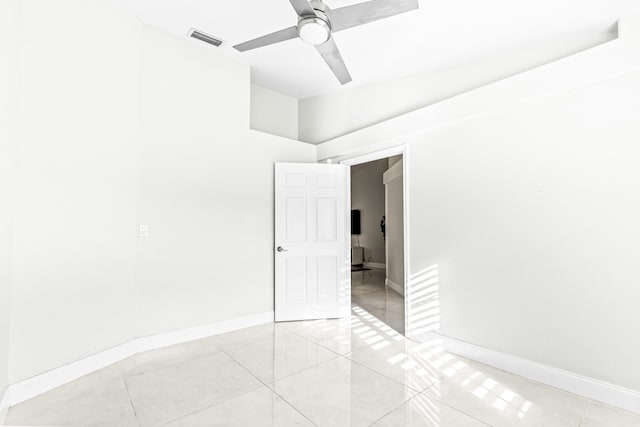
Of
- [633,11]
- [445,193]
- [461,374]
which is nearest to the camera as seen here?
[633,11]

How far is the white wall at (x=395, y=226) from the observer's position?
530 centimetres

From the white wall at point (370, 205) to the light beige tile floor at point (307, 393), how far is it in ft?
18.1

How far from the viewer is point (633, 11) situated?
1998 mm

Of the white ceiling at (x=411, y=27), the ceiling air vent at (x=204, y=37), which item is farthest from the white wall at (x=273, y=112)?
the ceiling air vent at (x=204, y=37)

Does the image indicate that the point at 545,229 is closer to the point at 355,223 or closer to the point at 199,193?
the point at 199,193

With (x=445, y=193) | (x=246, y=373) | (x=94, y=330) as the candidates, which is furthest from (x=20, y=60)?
(x=445, y=193)

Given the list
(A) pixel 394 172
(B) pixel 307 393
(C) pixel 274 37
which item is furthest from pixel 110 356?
(A) pixel 394 172

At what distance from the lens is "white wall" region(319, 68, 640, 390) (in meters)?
2.00

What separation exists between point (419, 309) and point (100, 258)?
9.91ft

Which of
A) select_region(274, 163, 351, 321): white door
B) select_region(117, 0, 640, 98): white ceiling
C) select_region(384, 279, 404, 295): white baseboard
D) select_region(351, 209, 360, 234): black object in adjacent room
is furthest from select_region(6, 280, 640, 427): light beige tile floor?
select_region(351, 209, 360, 234): black object in adjacent room

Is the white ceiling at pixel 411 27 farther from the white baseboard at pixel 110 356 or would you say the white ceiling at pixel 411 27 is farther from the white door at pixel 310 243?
the white baseboard at pixel 110 356

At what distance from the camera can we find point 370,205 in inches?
342

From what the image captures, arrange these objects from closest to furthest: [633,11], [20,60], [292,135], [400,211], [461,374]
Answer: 1. [633,11]
2. [20,60]
3. [461,374]
4. [292,135]
5. [400,211]

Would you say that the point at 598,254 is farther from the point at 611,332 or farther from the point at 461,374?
the point at 461,374
